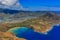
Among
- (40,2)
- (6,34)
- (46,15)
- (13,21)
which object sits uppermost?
(40,2)

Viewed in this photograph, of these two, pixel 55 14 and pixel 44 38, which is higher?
pixel 55 14

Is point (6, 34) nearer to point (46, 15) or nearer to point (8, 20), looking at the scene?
point (8, 20)

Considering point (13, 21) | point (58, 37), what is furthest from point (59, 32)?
point (13, 21)

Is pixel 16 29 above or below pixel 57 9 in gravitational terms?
below

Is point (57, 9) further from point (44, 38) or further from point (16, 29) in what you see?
point (16, 29)

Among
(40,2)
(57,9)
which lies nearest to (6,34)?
(40,2)
